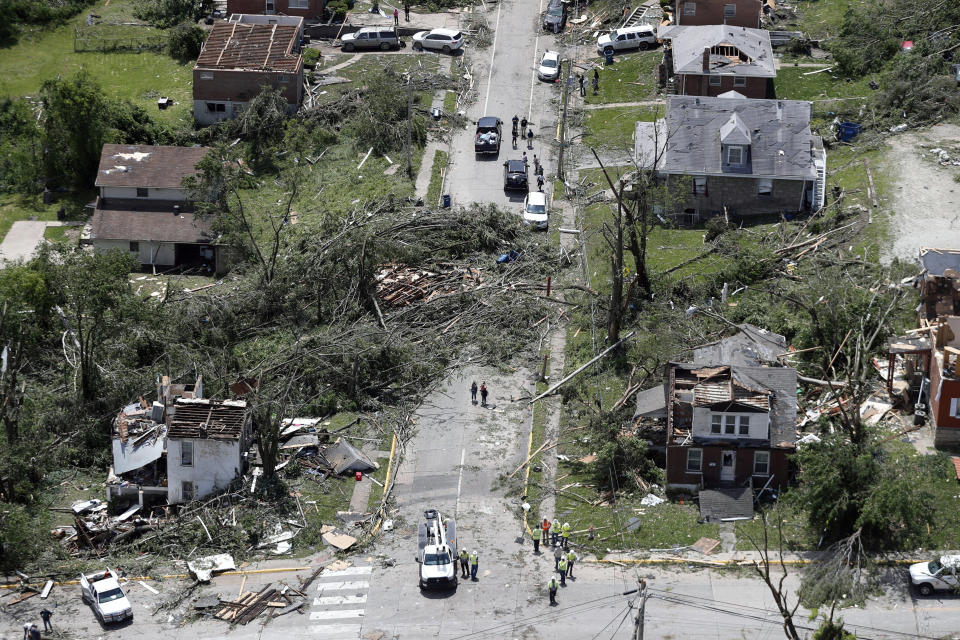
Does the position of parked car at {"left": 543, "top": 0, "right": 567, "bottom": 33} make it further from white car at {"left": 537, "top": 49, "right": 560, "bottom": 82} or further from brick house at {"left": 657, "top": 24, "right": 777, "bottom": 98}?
brick house at {"left": 657, "top": 24, "right": 777, "bottom": 98}

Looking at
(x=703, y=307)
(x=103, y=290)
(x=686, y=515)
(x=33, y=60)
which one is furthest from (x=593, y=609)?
(x=33, y=60)

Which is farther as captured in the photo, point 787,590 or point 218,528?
point 218,528

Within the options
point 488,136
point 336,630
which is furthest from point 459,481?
point 488,136

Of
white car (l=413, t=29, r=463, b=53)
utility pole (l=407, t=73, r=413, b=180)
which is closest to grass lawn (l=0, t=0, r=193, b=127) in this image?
utility pole (l=407, t=73, r=413, b=180)

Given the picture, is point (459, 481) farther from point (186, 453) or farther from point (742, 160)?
point (742, 160)

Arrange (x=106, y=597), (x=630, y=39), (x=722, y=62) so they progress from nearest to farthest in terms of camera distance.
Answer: (x=106, y=597)
(x=722, y=62)
(x=630, y=39)

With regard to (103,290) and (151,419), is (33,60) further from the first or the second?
(151,419)
